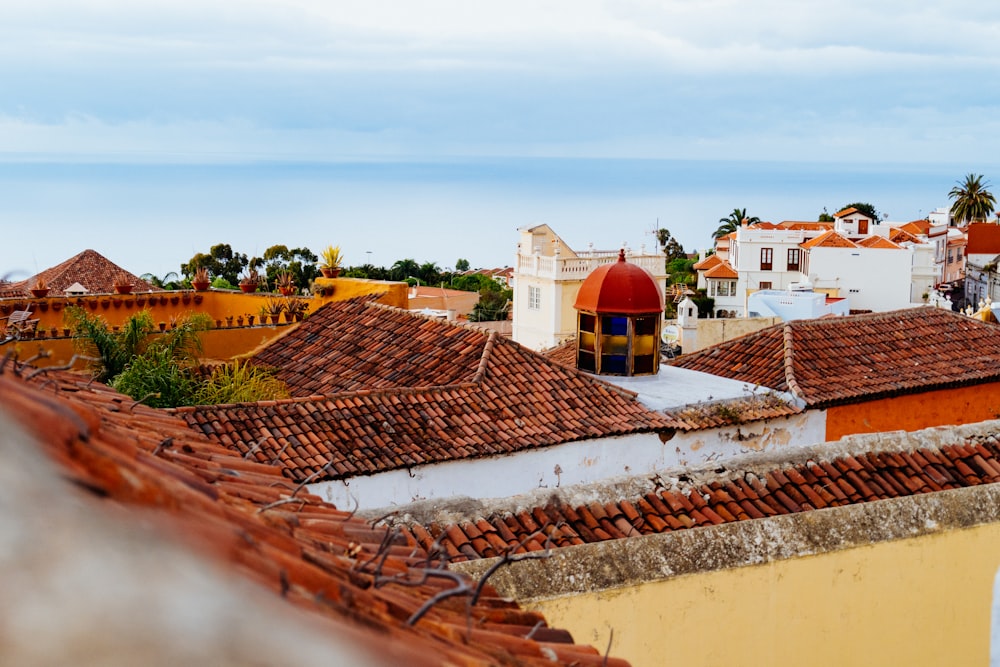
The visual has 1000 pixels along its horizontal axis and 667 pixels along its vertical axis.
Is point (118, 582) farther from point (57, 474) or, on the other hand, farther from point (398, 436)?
point (398, 436)

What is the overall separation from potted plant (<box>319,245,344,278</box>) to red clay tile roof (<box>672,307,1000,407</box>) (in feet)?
24.0

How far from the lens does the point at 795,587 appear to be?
5742 mm

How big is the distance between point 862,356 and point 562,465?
774cm

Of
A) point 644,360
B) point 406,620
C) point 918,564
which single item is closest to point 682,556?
point 918,564

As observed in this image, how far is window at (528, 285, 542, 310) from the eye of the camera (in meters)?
41.6

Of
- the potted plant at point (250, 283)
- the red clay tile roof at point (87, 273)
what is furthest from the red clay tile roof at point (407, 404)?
the red clay tile roof at point (87, 273)

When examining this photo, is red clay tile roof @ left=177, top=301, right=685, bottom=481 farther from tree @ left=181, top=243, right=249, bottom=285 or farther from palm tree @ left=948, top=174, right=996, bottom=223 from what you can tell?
palm tree @ left=948, top=174, right=996, bottom=223

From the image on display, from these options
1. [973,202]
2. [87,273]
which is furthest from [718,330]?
[973,202]

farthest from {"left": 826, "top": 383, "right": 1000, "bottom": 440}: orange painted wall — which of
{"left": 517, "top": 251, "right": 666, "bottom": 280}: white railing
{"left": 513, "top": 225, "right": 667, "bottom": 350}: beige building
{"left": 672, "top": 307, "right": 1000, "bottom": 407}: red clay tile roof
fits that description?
{"left": 517, "top": 251, "right": 666, "bottom": 280}: white railing

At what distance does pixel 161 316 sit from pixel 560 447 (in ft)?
33.1

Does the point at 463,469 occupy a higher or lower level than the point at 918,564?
lower

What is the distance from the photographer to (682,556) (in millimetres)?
5504

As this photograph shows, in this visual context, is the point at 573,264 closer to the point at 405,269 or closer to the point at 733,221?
the point at 405,269

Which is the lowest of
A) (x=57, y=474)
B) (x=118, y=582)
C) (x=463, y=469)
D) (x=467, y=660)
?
(x=463, y=469)
